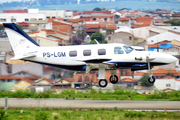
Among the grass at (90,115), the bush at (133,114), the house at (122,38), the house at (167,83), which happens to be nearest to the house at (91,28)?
the house at (122,38)

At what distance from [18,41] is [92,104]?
666 cm

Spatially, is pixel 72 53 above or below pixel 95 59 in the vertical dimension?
above

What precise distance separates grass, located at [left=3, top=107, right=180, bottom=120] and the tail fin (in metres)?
5.18

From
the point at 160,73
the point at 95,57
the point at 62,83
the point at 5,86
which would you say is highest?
the point at 95,57

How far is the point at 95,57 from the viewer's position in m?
21.9

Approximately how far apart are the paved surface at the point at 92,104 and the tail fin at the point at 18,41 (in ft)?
10.9

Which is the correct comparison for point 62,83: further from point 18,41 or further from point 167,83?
point 167,83

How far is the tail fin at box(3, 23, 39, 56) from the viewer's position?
2359 cm

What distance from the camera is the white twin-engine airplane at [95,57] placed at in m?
22.0

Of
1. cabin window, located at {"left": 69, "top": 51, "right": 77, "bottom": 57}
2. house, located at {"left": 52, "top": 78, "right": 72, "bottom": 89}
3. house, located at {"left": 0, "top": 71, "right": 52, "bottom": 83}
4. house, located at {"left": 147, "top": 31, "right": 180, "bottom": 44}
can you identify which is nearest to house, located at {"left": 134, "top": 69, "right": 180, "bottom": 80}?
house, located at {"left": 52, "top": 78, "right": 72, "bottom": 89}

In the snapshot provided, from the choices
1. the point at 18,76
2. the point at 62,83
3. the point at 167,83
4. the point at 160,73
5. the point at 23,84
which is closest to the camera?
the point at 18,76

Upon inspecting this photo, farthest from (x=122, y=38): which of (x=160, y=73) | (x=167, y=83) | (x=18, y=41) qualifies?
(x=18, y=41)

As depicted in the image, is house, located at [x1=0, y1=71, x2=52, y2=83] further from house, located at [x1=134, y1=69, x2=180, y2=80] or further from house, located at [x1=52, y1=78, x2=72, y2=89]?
house, located at [x1=134, y1=69, x2=180, y2=80]

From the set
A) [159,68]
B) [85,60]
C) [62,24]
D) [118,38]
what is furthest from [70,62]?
[62,24]
